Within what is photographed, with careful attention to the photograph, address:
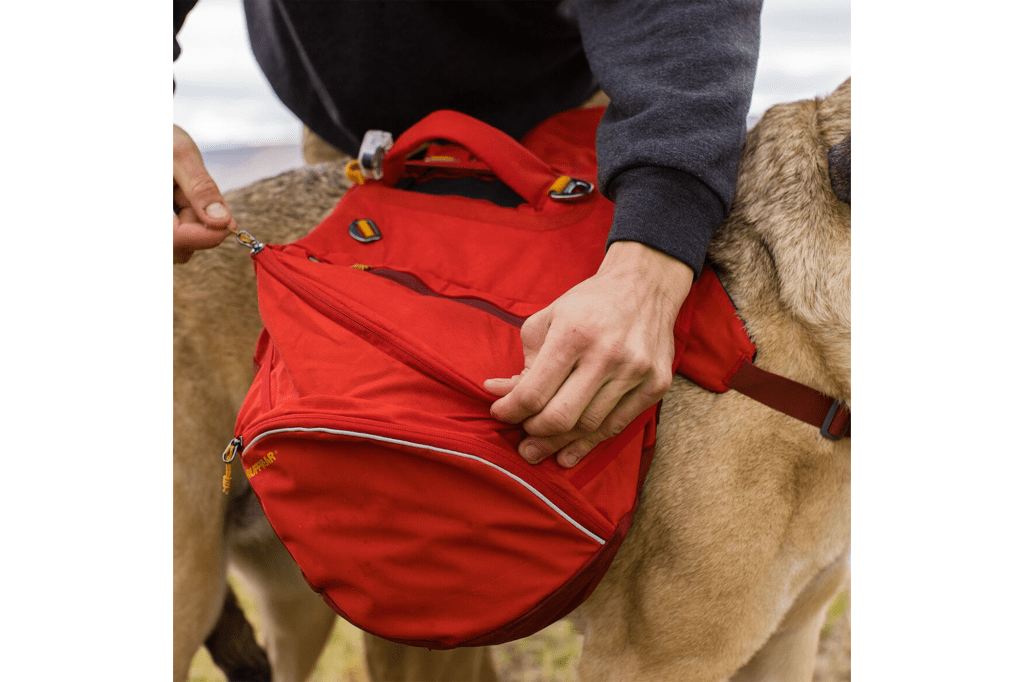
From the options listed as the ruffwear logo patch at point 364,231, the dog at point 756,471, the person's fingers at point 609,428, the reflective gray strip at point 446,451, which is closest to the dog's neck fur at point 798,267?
the dog at point 756,471

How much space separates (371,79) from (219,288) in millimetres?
463

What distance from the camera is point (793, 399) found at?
854mm

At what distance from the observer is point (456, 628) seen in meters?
0.73

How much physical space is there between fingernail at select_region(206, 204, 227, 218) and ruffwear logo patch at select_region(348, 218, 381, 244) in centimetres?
22

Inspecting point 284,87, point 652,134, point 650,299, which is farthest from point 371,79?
point 650,299

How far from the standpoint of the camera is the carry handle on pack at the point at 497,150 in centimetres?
92

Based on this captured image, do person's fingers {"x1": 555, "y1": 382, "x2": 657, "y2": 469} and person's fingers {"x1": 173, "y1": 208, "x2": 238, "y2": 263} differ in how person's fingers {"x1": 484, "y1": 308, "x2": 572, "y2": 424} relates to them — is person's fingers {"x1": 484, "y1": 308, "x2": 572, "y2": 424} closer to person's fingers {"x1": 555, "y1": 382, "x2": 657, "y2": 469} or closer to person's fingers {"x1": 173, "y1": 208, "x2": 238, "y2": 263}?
person's fingers {"x1": 555, "y1": 382, "x2": 657, "y2": 469}

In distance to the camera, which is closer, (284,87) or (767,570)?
(767,570)

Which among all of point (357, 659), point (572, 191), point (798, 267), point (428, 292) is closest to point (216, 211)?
point (428, 292)

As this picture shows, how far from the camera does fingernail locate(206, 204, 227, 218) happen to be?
1.06 m

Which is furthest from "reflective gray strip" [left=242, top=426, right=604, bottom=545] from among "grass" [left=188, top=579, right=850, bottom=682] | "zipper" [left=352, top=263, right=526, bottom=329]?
"grass" [left=188, top=579, right=850, bottom=682]

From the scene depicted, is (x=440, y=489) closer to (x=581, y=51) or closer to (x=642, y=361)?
(x=642, y=361)

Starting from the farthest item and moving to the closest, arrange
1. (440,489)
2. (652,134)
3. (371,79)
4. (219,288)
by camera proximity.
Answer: (219,288) < (371,79) < (652,134) < (440,489)

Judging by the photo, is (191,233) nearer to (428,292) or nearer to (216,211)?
(216,211)
